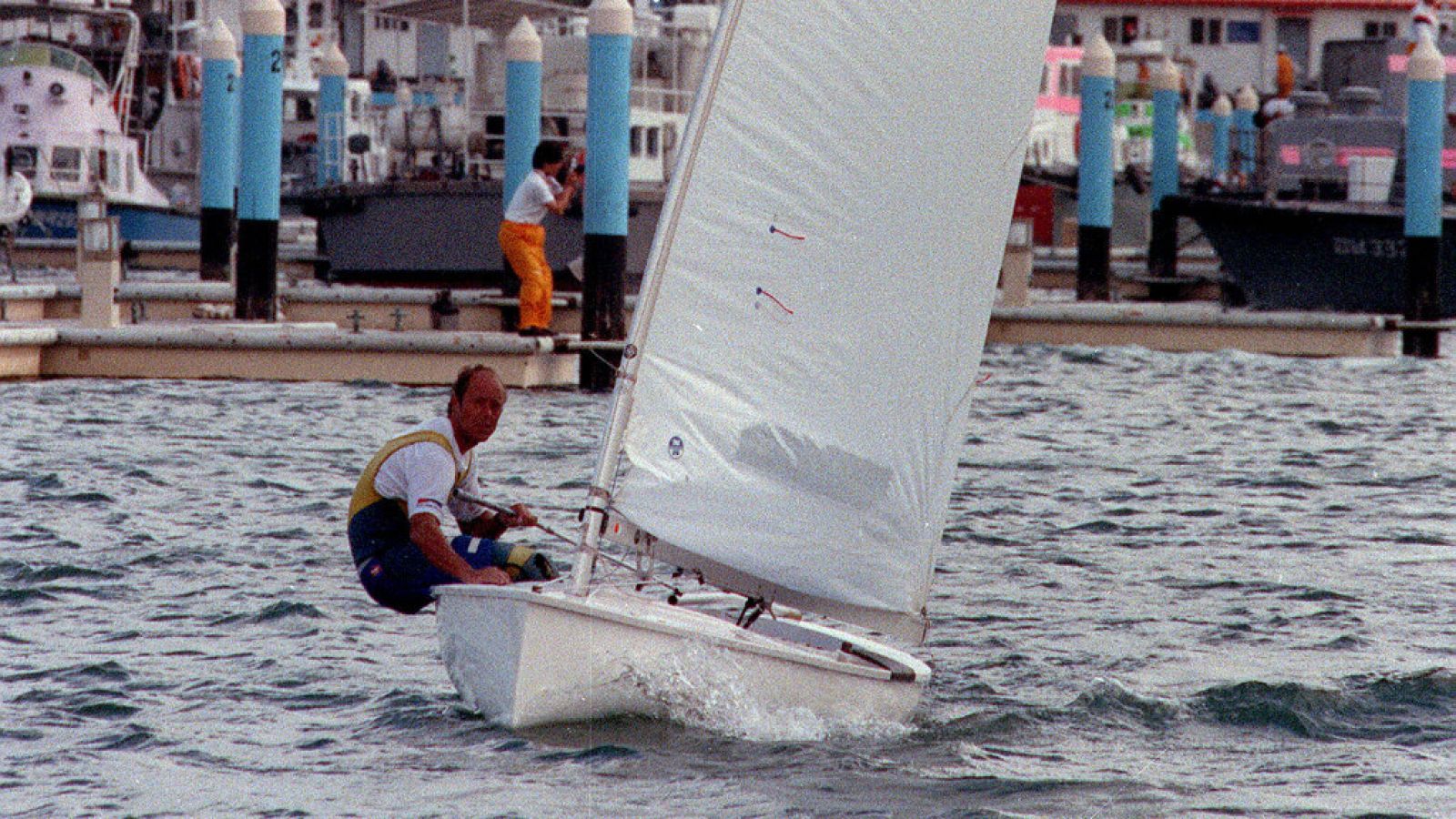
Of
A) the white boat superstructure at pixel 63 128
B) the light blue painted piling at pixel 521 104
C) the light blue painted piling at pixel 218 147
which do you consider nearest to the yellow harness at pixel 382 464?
the light blue painted piling at pixel 521 104

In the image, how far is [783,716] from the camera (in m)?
7.81

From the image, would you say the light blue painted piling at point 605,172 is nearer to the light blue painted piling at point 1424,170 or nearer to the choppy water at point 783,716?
the choppy water at point 783,716

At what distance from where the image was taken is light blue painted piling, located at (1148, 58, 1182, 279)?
29.3 m

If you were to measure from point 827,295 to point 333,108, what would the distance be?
2576cm

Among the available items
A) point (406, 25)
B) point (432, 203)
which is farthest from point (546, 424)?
point (406, 25)

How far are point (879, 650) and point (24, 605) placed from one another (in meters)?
3.78

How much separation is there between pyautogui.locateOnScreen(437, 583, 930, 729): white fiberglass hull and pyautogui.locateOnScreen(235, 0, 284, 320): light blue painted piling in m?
11.8

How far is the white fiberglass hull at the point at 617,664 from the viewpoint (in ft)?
24.4

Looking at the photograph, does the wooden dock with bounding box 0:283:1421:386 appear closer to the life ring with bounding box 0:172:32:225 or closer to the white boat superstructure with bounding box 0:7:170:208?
the life ring with bounding box 0:172:32:225

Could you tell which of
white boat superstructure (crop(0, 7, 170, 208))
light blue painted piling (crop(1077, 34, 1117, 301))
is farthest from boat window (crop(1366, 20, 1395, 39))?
light blue painted piling (crop(1077, 34, 1117, 301))

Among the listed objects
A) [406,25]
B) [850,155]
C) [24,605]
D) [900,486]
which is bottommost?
[24,605]

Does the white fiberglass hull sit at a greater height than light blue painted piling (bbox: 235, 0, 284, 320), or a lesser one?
lesser

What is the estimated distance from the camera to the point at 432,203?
26781 millimetres

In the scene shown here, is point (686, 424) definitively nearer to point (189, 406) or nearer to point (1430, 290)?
point (189, 406)
